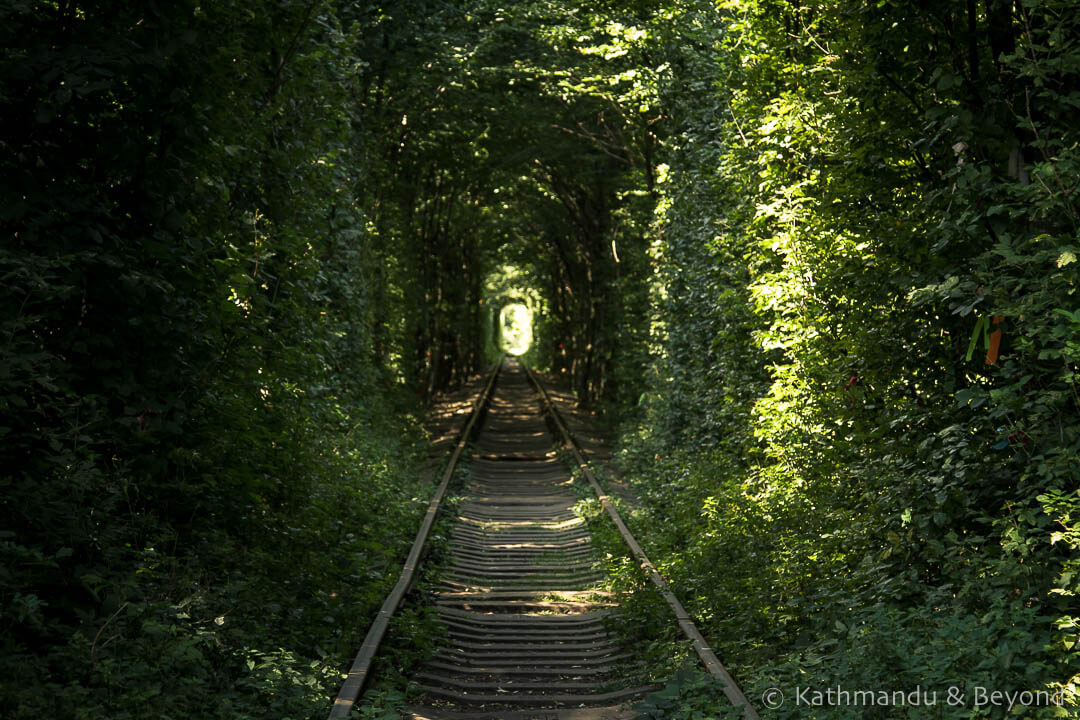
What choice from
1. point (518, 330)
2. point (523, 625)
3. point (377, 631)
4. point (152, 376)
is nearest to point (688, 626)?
point (523, 625)

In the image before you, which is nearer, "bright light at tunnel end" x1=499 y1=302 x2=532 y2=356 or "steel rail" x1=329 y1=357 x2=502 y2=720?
"steel rail" x1=329 y1=357 x2=502 y2=720

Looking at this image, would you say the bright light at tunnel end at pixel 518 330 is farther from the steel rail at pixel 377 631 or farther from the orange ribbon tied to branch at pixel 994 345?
the orange ribbon tied to branch at pixel 994 345

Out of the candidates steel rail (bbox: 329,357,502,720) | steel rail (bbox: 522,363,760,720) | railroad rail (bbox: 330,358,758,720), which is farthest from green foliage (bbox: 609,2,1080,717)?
steel rail (bbox: 329,357,502,720)

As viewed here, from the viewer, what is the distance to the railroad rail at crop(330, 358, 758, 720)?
6266 millimetres

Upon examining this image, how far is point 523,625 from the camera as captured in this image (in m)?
8.46

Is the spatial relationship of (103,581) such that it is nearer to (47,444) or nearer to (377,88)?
(47,444)

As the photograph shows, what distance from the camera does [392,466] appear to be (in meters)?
15.8

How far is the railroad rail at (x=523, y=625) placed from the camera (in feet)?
20.6

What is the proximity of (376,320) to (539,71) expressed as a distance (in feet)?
21.6

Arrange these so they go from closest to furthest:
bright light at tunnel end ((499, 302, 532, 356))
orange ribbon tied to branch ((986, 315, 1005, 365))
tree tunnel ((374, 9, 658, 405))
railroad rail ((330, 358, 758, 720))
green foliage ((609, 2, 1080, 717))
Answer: green foliage ((609, 2, 1080, 717))
orange ribbon tied to branch ((986, 315, 1005, 365))
railroad rail ((330, 358, 758, 720))
tree tunnel ((374, 9, 658, 405))
bright light at tunnel end ((499, 302, 532, 356))

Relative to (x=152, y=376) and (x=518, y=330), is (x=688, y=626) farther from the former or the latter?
(x=518, y=330)

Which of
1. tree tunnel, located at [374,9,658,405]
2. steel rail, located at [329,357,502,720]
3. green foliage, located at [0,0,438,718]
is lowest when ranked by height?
steel rail, located at [329,357,502,720]

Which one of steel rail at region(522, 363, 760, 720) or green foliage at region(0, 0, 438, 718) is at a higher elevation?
green foliage at region(0, 0, 438, 718)

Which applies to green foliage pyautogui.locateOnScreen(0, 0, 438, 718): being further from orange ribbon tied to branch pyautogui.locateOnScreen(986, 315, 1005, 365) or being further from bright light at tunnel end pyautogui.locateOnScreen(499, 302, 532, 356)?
bright light at tunnel end pyautogui.locateOnScreen(499, 302, 532, 356)
